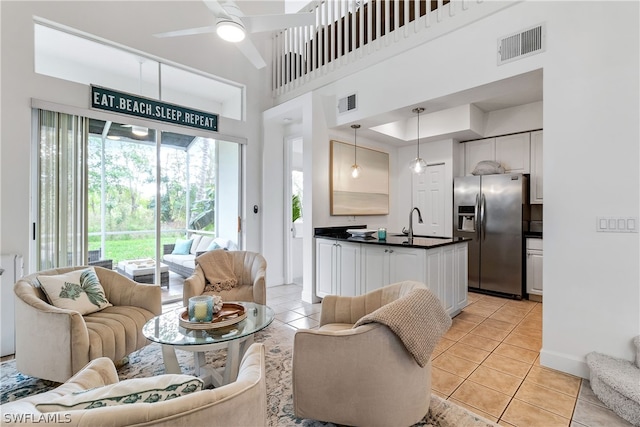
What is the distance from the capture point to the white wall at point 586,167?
217cm

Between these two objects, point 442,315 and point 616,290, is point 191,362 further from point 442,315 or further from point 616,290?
point 616,290

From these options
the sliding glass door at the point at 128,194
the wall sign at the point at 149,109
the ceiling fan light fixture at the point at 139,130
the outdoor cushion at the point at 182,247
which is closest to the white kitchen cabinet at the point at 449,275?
the sliding glass door at the point at 128,194

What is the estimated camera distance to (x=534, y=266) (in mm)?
4277

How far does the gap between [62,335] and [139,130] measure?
8.92ft

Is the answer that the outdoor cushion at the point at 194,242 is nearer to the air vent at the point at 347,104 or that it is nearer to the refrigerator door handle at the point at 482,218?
the air vent at the point at 347,104

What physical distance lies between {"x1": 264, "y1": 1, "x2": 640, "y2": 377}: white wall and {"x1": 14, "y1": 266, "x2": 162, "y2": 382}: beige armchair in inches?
129

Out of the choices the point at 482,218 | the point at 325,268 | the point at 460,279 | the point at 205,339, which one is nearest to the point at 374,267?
the point at 325,268

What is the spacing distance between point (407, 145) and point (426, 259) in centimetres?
300

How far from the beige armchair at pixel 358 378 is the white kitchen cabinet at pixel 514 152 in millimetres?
4097

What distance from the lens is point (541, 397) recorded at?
2113mm

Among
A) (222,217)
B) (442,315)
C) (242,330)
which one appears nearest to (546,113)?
(442,315)

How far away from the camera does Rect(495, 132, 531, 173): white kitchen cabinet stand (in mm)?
4617

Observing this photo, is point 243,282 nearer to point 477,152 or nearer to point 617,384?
point 617,384

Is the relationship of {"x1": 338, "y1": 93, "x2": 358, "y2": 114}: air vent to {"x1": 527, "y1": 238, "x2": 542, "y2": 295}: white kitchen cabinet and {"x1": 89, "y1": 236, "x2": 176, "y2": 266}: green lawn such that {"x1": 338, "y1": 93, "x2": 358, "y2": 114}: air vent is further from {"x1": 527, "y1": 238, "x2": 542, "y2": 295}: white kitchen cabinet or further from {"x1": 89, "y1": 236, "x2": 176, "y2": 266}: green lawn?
{"x1": 527, "y1": 238, "x2": 542, "y2": 295}: white kitchen cabinet
